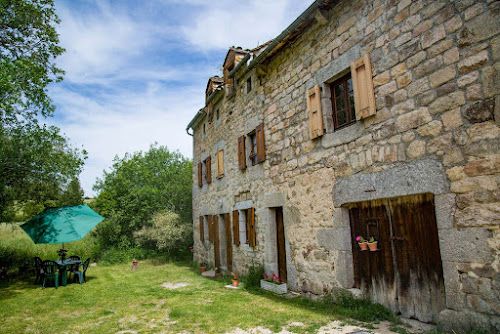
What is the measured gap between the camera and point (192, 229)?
44.8 ft

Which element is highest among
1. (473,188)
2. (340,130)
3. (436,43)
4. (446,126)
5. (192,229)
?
(436,43)

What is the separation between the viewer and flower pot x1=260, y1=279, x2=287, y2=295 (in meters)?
6.11

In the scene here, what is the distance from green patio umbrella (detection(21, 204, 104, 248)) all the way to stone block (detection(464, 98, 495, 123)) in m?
8.91

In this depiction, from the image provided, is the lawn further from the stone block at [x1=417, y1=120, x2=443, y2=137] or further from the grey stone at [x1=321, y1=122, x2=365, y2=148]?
the stone block at [x1=417, y1=120, x2=443, y2=137]

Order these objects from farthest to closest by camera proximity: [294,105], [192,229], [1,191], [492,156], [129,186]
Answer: [129,186] → [192,229] → [1,191] → [294,105] → [492,156]

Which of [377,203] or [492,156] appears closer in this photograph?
[492,156]

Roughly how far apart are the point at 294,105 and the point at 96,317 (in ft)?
17.5

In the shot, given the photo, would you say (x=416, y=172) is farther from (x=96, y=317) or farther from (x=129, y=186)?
(x=129, y=186)

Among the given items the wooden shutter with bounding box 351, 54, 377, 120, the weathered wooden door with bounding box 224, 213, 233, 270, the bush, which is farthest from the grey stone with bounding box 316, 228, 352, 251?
the bush

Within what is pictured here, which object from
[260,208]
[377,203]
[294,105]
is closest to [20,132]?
[260,208]

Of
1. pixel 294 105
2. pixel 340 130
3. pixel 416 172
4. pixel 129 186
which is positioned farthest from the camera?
pixel 129 186

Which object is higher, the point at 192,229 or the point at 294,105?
the point at 294,105

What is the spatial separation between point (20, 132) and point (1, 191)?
190cm

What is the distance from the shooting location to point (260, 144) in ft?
23.5
